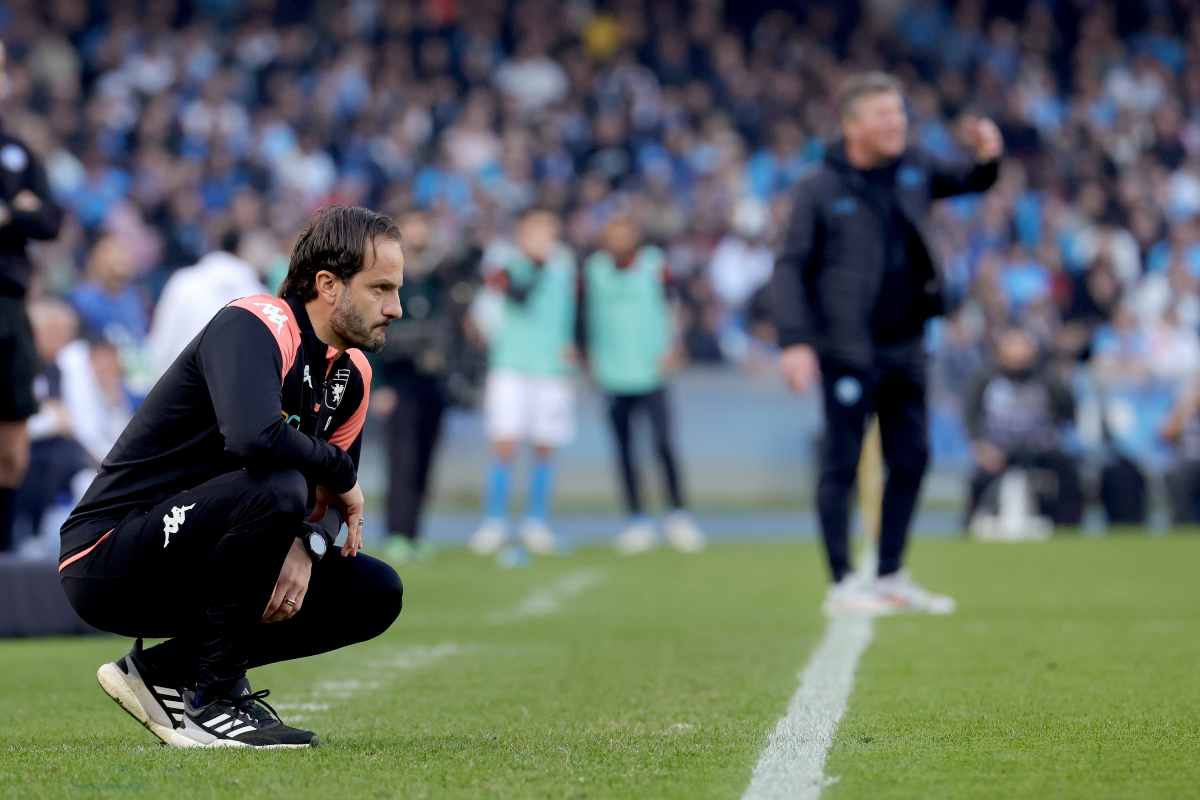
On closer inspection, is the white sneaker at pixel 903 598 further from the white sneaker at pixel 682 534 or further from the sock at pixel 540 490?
the sock at pixel 540 490

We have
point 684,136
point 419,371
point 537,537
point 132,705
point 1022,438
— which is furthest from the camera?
point 684,136

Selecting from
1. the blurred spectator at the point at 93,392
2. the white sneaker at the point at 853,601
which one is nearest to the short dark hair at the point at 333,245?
the white sneaker at the point at 853,601

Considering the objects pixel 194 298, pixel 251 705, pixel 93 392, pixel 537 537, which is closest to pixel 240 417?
pixel 251 705

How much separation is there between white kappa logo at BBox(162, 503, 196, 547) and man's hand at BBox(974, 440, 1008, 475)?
11367 mm

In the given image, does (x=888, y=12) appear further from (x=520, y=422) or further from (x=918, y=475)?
(x=918, y=475)

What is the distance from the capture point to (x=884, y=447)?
28.9 feet

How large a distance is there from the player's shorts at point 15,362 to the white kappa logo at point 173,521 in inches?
145

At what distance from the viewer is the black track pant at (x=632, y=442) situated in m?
14.1

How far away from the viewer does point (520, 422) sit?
14.4 meters

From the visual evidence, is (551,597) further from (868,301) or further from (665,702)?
(665,702)

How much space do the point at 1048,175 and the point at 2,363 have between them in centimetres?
1786

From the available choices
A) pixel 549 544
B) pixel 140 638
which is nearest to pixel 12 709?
pixel 140 638

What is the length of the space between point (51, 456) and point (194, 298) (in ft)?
7.54

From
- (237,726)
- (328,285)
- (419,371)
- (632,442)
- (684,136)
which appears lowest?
(632,442)
